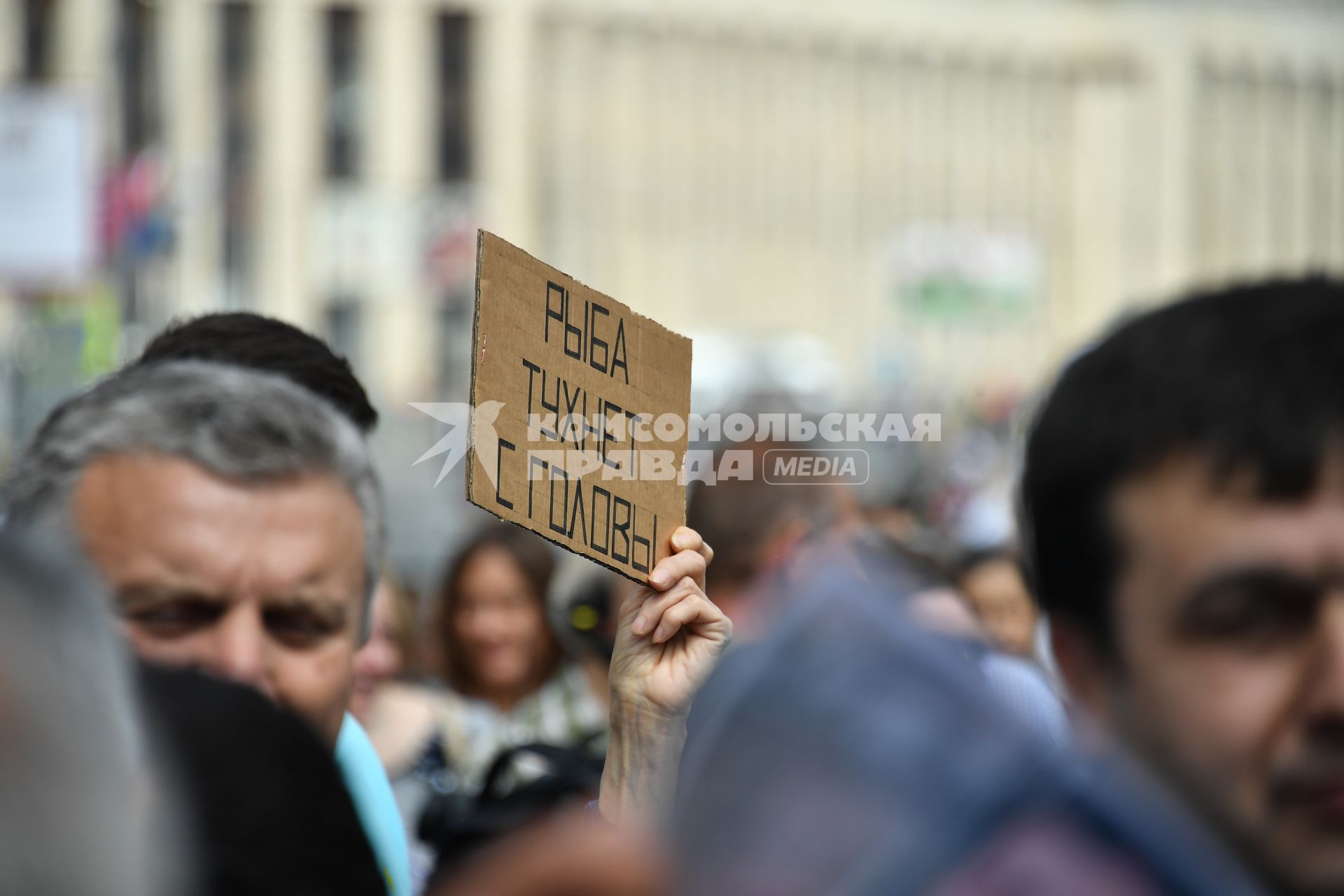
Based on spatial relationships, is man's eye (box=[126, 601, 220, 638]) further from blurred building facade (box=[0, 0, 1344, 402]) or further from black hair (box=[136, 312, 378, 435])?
blurred building facade (box=[0, 0, 1344, 402])

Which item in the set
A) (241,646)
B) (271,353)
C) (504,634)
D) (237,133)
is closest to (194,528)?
(241,646)

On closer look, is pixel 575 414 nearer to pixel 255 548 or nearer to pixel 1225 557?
pixel 255 548

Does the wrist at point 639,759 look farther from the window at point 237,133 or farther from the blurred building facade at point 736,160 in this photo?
the window at point 237,133

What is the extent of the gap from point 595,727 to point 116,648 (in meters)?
4.05

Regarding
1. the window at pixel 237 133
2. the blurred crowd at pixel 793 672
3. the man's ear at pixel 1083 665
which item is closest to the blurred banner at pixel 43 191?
the blurred crowd at pixel 793 672

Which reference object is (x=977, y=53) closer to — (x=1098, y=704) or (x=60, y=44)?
(x=60, y=44)

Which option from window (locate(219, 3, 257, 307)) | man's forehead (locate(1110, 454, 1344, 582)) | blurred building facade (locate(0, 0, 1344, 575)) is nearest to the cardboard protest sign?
man's forehead (locate(1110, 454, 1344, 582))

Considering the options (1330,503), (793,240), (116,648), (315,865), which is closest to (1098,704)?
(1330,503)

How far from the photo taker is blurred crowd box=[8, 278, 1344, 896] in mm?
1014

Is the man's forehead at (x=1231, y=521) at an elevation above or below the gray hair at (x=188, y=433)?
above

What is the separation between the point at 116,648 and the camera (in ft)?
3.76

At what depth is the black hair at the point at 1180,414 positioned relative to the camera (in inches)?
53.9

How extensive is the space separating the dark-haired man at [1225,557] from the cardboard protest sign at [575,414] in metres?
0.78

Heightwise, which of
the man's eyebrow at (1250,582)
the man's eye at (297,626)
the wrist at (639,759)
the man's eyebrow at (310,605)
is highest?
the man's eyebrow at (1250,582)
